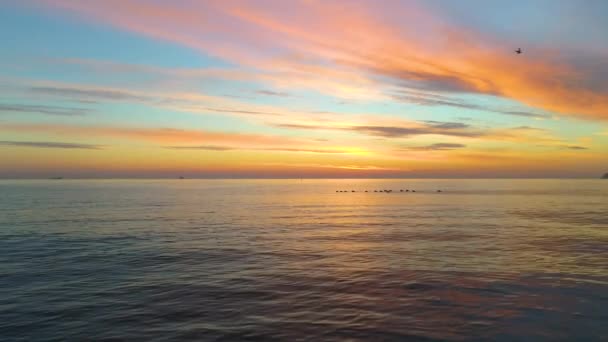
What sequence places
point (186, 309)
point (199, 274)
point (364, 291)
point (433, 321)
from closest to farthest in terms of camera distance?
point (433, 321) → point (186, 309) → point (364, 291) → point (199, 274)

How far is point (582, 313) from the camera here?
20484 millimetres

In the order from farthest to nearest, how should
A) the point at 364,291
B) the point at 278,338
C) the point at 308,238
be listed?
the point at 308,238 → the point at 364,291 → the point at 278,338

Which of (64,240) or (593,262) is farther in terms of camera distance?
(64,240)

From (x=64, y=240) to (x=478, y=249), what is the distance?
137 feet

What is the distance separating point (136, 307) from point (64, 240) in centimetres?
2734

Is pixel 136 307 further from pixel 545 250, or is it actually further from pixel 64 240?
pixel 545 250

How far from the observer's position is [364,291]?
981 inches

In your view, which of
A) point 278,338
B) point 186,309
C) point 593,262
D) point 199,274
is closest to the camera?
point 278,338

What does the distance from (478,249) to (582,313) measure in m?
18.2

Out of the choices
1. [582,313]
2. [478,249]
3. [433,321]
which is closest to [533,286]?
[582,313]

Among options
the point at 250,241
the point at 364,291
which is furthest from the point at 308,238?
the point at 364,291

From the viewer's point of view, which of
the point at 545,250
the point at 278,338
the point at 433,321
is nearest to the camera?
the point at 278,338

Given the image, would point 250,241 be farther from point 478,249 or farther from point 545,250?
point 545,250

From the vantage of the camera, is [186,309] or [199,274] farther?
[199,274]
